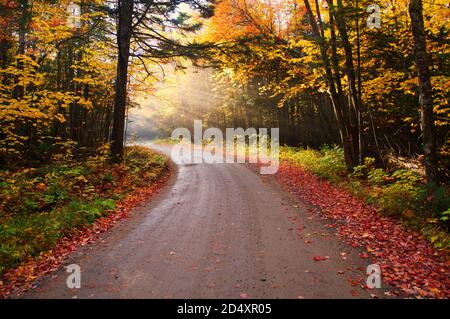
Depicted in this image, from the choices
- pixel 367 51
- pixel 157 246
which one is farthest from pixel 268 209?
pixel 367 51

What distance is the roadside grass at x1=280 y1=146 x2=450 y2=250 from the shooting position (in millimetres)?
7652

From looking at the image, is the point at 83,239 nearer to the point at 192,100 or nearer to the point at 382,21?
the point at 382,21

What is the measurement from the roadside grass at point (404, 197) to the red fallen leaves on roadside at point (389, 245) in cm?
25

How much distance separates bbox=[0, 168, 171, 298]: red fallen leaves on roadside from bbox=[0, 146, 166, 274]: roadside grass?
0.18 m

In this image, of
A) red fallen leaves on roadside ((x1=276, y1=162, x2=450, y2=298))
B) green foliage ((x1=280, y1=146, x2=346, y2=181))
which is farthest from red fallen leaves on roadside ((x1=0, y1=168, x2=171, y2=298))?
green foliage ((x1=280, y1=146, x2=346, y2=181))

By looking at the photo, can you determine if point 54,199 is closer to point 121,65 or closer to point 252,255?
point 252,255

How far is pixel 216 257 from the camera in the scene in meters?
6.59

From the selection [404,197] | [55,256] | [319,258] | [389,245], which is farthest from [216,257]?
[404,197]

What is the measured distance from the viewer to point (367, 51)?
12805 millimetres

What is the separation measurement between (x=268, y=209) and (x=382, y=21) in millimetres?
8897

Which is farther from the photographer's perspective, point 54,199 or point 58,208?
point 54,199

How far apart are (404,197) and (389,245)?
111 inches

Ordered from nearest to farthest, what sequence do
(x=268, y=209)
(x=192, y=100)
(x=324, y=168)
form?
(x=268, y=209) < (x=324, y=168) < (x=192, y=100)

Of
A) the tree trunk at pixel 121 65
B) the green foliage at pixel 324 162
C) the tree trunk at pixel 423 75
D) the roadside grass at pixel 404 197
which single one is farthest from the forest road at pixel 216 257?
the tree trunk at pixel 121 65
